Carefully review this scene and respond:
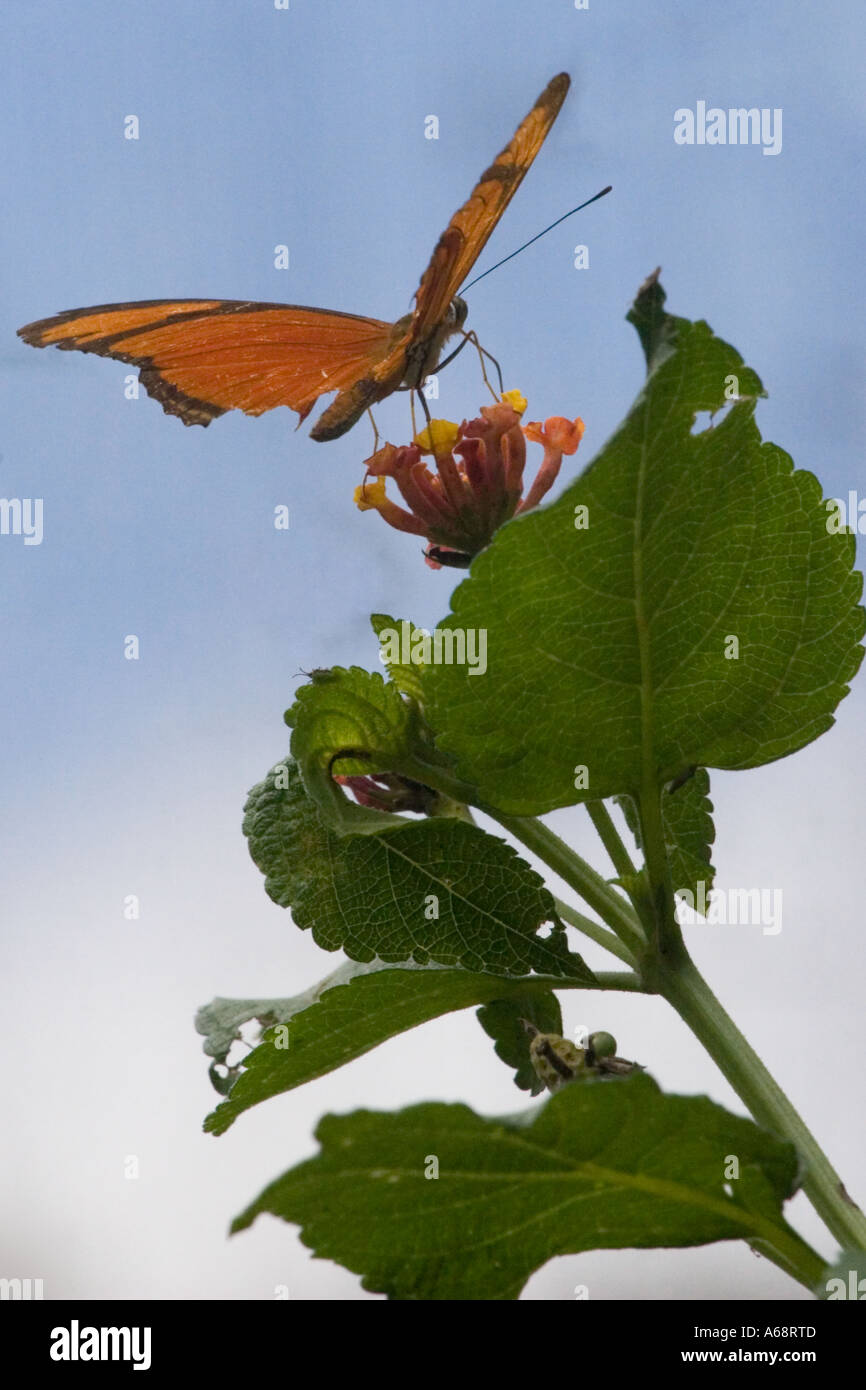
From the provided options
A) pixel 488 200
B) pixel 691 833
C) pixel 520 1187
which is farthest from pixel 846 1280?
pixel 488 200

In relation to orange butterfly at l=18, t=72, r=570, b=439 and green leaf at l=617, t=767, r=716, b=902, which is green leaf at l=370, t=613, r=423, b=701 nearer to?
green leaf at l=617, t=767, r=716, b=902

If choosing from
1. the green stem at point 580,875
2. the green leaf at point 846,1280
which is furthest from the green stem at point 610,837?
the green leaf at point 846,1280

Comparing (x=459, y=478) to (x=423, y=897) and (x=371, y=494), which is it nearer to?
(x=371, y=494)

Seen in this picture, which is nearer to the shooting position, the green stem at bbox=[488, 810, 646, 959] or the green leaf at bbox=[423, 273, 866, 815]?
the green leaf at bbox=[423, 273, 866, 815]

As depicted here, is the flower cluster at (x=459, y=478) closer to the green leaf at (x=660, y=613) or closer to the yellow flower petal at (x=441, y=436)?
the yellow flower petal at (x=441, y=436)

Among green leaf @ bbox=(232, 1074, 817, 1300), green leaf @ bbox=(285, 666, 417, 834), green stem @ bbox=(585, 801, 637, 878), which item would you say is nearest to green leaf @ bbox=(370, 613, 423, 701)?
green leaf @ bbox=(285, 666, 417, 834)

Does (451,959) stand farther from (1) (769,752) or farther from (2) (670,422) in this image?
(2) (670,422)

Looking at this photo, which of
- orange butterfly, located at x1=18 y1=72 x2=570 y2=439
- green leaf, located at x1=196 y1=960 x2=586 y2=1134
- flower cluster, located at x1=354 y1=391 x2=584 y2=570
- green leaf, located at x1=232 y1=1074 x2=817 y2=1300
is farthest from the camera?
orange butterfly, located at x1=18 y1=72 x2=570 y2=439
